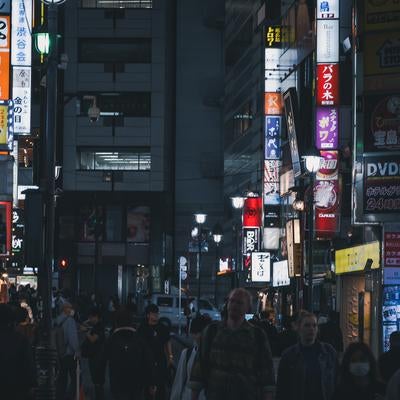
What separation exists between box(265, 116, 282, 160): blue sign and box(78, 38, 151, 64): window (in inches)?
1278

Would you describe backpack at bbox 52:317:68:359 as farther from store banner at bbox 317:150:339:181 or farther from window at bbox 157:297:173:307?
window at bbox 157:297:173:307

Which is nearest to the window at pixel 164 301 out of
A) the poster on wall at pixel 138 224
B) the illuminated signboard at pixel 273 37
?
the illuminated signboard at pixel 273 37

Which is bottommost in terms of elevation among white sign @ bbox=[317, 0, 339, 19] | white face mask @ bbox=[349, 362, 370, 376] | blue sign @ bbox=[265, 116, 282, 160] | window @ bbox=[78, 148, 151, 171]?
white face mask @ bbox=[349, 362, 370, 376]

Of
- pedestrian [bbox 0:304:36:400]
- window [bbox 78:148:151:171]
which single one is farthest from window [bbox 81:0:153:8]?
pedestrian [bbox 0:304:36:400]

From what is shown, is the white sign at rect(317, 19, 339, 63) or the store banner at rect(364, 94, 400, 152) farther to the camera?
the white sign at rect(317, 19, 339, 63)

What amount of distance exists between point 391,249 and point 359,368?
24.2 meters

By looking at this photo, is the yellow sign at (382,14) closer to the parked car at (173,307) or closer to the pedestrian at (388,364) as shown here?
the pedestrian at (388,364)

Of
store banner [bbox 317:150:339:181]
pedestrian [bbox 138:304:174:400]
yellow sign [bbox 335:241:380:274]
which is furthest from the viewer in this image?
store banner [bbox 317:150:339:181]

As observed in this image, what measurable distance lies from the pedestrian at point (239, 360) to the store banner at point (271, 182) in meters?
45.5

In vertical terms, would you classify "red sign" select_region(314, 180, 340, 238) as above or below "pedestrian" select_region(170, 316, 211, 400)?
above

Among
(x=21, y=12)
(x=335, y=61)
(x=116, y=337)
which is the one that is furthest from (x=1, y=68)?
(x=116, y=337)

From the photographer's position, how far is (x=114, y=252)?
86062 mm

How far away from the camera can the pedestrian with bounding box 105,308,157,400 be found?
16.6 m

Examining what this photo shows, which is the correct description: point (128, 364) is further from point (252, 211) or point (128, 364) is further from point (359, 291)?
point (252, 211)
